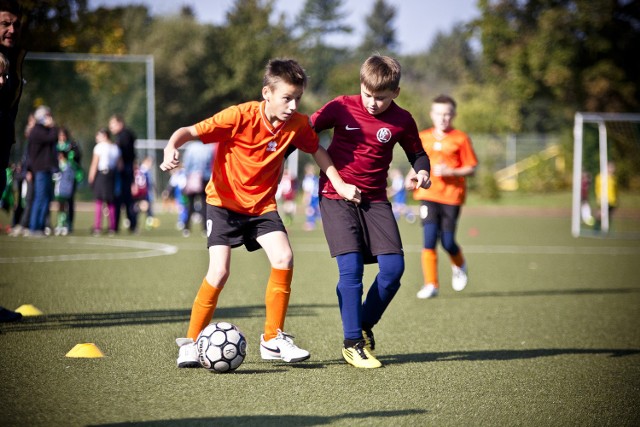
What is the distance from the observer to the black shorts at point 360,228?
222 inches

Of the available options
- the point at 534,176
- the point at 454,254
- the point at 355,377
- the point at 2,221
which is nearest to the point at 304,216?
the point at 2,221

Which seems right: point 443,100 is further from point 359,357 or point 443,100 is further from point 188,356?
point 188,356

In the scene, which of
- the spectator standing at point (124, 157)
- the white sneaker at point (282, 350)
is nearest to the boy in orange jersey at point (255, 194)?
the white sneaker at point (282, 350)

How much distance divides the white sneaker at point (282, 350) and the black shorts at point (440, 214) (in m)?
4.06

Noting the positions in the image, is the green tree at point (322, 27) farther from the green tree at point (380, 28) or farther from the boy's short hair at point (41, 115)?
the boy's short hair at point (41, 115)

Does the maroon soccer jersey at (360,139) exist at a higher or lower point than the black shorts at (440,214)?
higher

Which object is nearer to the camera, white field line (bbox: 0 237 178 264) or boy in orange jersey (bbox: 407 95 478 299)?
boy in orange jersey (bbox: 407 95 478 299)

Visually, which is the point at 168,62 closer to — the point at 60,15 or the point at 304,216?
the point at 60,15

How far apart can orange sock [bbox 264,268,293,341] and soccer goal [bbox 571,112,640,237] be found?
1623cm

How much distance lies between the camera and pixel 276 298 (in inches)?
216

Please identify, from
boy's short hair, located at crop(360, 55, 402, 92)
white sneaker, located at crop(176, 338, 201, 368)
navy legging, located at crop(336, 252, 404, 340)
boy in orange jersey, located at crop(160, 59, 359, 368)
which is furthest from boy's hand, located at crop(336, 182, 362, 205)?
white sneaker, located at crop(176, 338, 201, 368)

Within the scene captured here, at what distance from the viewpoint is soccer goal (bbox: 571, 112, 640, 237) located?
2152 centimetres

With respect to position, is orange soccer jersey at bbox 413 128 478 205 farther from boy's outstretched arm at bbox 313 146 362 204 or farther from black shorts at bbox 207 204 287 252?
black shorts at bbox 207 204 287 252

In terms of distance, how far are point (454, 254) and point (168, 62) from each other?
45.7 m
